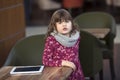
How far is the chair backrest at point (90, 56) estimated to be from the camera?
3.61m

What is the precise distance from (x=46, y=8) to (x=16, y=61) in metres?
6.80

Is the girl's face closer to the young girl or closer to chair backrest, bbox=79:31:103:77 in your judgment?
the young girl

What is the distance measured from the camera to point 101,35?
431 cm

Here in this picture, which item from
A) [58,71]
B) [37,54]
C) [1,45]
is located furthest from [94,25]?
[58,71]

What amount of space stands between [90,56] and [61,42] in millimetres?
892

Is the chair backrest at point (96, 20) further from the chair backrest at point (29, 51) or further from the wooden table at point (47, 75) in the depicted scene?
the wooden table at point (47, 75)

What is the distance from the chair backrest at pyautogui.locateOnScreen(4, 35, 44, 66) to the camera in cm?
335

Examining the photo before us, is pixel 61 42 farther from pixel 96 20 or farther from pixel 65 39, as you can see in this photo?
pixel 96 20

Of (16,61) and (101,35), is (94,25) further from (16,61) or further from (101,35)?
(16,61)

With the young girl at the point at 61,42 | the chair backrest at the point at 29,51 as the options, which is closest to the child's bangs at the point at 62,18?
the young girl at the point at 61,42

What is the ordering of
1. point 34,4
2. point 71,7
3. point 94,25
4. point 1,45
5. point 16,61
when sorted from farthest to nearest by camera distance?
point 34,4 → point 71,7 → point 94,25 → point 1,45 → point 16,61

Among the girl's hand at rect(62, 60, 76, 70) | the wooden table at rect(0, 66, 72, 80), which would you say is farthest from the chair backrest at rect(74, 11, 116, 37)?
the wooden table at rect(0, 66, 72, 80)

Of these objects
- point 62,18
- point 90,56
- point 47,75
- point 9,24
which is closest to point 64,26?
point 62,18

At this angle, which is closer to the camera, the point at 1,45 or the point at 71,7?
the point at 1,45
